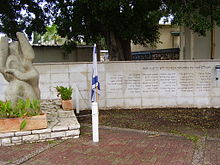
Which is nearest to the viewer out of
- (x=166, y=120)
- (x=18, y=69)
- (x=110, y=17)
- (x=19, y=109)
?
(x=19, y=109)

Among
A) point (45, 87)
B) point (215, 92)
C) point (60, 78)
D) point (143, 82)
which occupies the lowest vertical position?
point (215, 92)

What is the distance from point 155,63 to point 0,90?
17.9 ft

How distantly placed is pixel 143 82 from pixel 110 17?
344 centimetres

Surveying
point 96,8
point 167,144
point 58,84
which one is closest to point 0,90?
point 58,84

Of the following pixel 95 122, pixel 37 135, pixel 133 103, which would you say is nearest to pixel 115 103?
pixel 133 103

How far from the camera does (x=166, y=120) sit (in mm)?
6977

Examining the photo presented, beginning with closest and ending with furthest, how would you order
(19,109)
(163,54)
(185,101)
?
(19,109) → (185,101) → (163,54)

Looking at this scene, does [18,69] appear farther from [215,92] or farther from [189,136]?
[215,92]

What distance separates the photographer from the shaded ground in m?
6.00

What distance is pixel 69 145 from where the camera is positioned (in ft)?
15.4

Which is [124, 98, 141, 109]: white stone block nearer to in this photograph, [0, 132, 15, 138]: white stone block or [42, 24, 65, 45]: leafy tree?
[0, 132, 15, 138]: white stone block

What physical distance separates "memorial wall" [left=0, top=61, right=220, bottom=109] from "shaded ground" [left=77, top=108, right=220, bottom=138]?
38 cm

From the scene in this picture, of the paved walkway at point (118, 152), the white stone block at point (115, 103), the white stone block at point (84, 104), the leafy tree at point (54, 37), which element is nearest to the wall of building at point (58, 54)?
the leafy tree at point (54, 37)

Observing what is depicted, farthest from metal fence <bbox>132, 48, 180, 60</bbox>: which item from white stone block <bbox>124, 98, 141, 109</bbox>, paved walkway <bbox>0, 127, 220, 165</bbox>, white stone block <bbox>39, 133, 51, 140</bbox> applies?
white stone block <bbox>39, 133, 51, 140</bbox>
